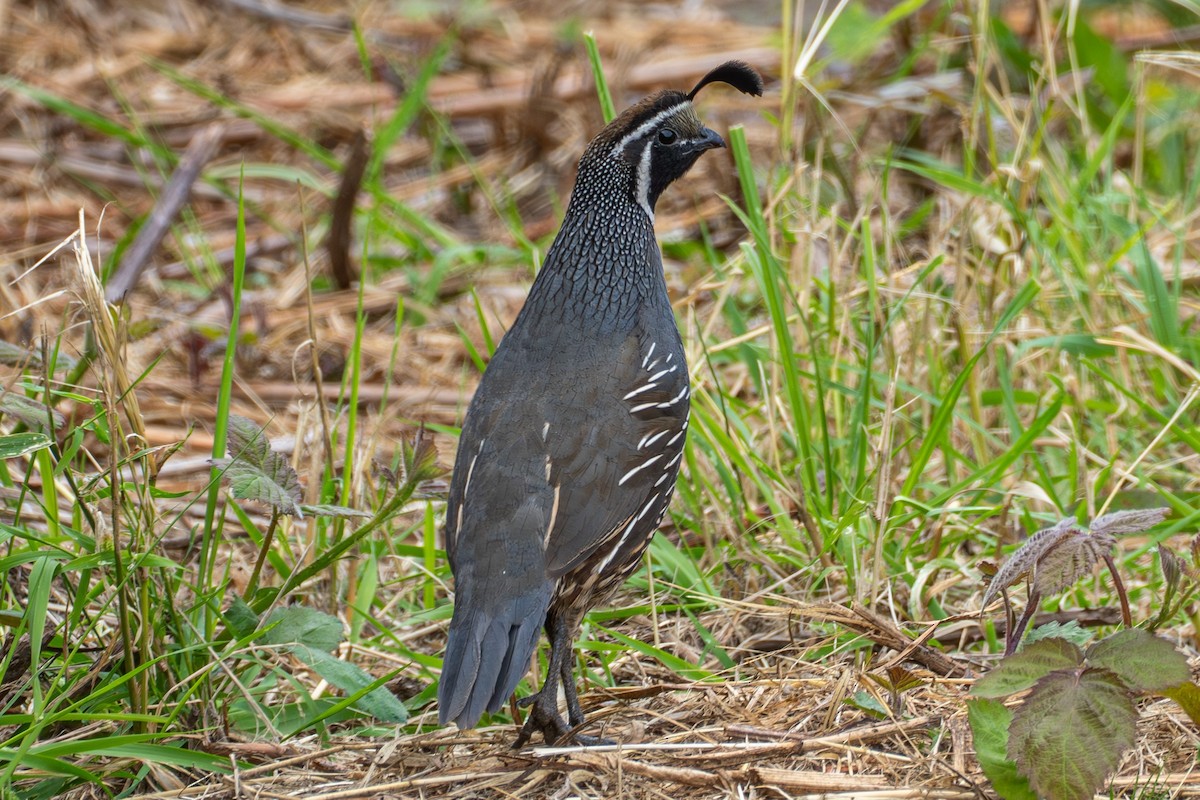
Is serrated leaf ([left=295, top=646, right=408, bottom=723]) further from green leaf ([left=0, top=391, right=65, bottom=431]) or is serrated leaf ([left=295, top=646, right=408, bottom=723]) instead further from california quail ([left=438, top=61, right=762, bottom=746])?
green leaf ([left=0, top=391, right=65, bottom=431])

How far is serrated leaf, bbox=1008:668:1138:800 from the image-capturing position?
2549mm

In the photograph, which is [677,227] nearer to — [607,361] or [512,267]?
[512,267]

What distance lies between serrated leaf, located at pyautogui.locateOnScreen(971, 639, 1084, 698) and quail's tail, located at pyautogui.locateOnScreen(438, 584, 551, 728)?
3.22ft

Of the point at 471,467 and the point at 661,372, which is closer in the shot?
the point at 471,467

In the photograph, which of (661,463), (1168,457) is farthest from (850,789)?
(1168,457)

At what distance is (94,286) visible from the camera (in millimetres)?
2854

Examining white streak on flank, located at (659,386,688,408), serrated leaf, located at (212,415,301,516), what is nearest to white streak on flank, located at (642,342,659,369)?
white streak on flank, located at (659,386,688,408)

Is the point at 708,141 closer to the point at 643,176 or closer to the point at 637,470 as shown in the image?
the point at 643,176

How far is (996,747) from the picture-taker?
2.74 meters

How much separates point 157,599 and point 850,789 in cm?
160

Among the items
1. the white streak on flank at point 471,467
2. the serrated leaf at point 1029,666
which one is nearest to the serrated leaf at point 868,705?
the serrated leaf at point 1029,666

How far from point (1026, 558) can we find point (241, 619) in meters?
1.79

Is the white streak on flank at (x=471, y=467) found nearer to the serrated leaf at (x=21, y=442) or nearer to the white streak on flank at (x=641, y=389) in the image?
the white streak on flank at (x=641, y=389)

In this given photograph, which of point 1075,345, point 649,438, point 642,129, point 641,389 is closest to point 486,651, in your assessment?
point 649,438
